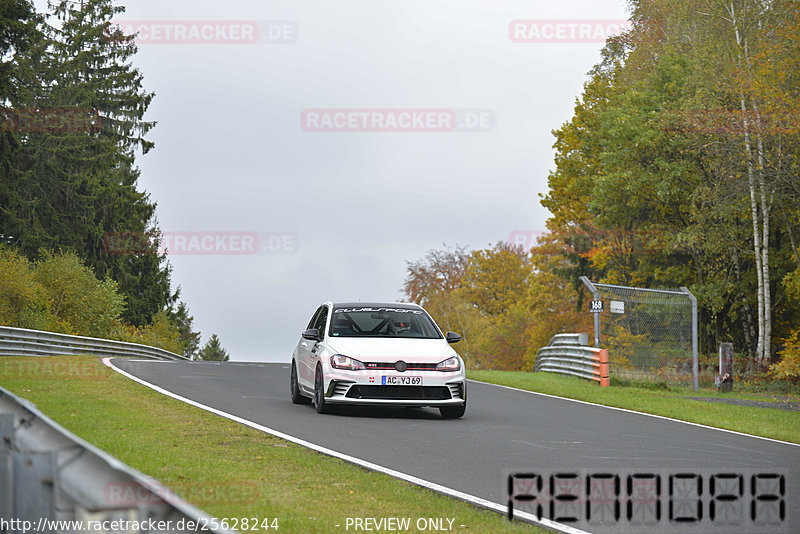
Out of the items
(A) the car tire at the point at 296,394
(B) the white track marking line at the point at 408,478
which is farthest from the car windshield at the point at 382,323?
(B) the white track marking line at the point at 408,478

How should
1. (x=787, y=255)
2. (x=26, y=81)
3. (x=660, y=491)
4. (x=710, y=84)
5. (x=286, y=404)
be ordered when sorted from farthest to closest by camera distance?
(x=26, y=81)
(x=787, y=255)
(x=710, y=84)
(x=286, y=404)
(x=660, y=491)

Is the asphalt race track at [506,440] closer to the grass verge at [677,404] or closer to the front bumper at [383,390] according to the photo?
the front bumper at [383,390]

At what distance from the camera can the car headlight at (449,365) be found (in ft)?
46.8

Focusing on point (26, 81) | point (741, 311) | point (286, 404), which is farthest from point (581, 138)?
point (286, 404)

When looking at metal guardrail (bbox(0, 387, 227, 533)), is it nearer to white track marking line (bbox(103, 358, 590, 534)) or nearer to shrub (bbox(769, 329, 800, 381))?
white track marking line (bbox(103, 358, 590, 534))

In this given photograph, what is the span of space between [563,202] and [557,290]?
16.8 metres

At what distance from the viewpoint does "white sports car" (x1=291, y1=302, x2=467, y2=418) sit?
46.3 feet

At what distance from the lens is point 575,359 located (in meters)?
Answer: 28.1

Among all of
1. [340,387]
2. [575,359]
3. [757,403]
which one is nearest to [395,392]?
[340,387]

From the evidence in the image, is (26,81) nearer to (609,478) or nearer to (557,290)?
(557,290)

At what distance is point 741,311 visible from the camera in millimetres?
38094

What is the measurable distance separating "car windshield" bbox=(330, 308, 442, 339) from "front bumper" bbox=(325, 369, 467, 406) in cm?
119

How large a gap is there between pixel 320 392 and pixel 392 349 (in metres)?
1.29

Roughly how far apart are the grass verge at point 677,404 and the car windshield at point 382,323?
4.65 meters
